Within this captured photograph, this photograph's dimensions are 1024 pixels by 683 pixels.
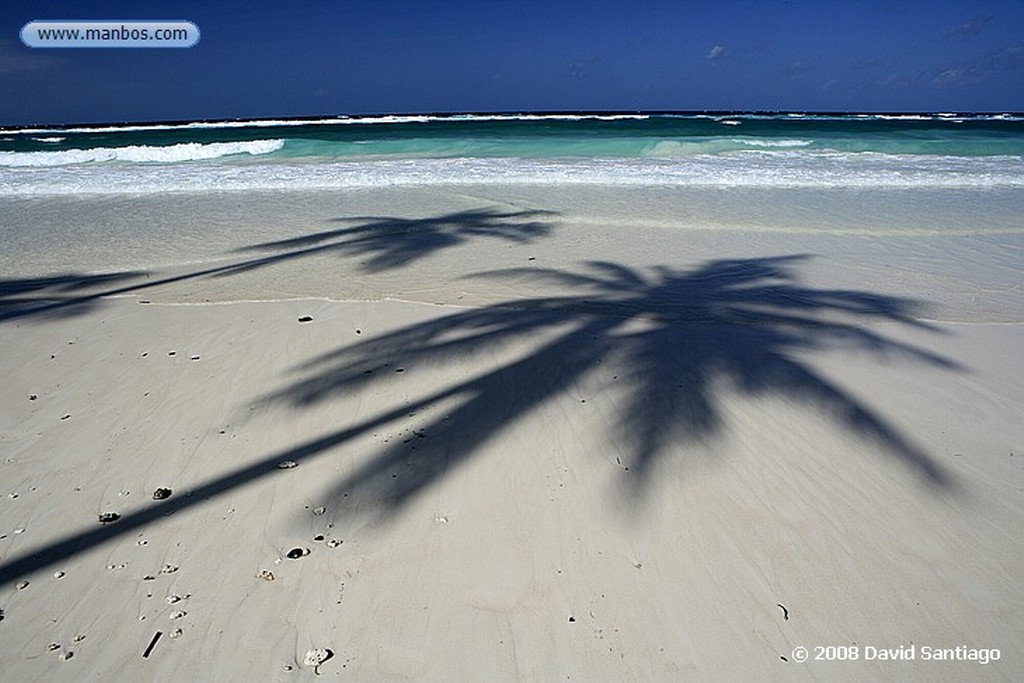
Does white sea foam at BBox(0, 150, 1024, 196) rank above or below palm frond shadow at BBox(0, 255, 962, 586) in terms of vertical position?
below

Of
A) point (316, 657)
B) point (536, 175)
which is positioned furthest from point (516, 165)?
point (316, 657)

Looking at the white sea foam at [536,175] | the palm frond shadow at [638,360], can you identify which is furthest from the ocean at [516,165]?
the palm frond shadow at [638,360]

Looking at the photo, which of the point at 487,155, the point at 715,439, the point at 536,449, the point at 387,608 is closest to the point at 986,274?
the point at 715,439

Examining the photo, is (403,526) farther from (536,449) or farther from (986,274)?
(986,274)

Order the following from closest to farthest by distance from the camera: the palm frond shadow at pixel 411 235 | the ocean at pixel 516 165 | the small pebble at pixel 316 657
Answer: the small pebble at pixel 316 657
the palm frond shadow at pixel 411 235
the ocean at pixel 516 165

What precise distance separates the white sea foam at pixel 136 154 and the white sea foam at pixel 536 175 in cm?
382

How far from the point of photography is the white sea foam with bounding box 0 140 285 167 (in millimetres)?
23516

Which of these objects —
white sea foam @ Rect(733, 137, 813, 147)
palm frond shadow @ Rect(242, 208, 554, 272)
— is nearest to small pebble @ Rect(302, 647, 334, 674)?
palm frond shadow @ Rect(242, 208, 554, 272)

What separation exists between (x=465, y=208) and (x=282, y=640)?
940 cm

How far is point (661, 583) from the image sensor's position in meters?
2.66

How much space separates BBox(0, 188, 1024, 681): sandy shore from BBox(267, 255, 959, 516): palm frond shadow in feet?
0.09

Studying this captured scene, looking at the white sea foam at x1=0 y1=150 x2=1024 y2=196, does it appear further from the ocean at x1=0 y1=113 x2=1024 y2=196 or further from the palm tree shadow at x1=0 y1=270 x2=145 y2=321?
the palm tree shadow at x1=0 y1=270 x2=145 y2=321

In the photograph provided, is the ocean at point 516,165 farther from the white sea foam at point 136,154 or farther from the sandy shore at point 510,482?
the sandy shore at point 510,482

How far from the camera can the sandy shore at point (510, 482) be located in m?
2.41
